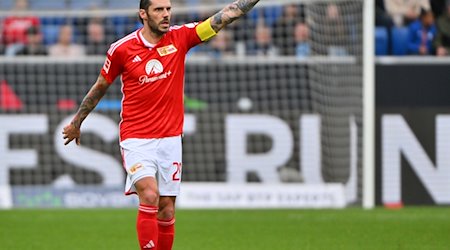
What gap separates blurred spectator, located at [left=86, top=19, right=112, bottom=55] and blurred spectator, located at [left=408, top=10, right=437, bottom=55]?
4.62 m

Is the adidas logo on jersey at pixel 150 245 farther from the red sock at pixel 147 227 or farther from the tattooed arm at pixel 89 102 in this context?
the tattooed arm at pixel 89 102

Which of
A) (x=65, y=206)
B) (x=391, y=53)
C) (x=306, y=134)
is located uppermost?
(x=391, y=53)

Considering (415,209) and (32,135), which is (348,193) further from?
(32,135)

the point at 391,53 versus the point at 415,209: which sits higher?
the point at 391,53

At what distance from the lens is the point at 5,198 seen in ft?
51.6

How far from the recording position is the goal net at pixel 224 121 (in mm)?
15414

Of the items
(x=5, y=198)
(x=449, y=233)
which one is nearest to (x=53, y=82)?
(x=5, y=198)

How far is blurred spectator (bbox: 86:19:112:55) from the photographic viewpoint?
55.2 ft

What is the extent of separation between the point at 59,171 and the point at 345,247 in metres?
6.60

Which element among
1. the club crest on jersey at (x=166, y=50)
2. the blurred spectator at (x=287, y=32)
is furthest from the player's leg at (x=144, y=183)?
the blurred spectator at (x=287, y=32)

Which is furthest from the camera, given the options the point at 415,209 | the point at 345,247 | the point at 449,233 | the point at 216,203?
the point at 216,203

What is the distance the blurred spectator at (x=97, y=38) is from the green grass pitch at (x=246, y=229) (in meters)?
3.23

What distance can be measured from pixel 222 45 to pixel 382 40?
2400 mm

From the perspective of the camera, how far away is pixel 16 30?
1692 centimetres
